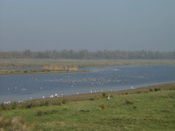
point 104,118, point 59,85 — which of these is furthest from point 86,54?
point 104,118

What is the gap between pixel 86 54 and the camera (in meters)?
161

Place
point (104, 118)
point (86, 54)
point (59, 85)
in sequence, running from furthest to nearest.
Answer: point (86, 54), point (59, 85), point (104, 118)

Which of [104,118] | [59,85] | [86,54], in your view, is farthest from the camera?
[86,54]

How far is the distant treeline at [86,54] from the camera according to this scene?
13788cm

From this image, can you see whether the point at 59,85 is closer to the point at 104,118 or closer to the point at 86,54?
the point at 104,118

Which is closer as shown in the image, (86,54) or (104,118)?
(104,118)

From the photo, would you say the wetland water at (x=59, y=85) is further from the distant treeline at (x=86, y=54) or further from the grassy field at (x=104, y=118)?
the distant treeline at (x=86, y=54)

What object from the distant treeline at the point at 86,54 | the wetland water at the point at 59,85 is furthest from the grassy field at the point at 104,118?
the distant treeline at the point at 86,54

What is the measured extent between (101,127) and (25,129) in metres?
3.29

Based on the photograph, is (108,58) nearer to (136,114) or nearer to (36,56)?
(36,56)

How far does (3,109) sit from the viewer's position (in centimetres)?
1731

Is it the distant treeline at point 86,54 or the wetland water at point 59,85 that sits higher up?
the distant treeline at point 86,54

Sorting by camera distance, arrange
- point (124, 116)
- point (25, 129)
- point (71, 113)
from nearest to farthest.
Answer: point (25, 129) → point (124, 116) → point (71, 113)

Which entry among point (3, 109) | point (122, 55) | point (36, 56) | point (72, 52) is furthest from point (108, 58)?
point (3, 109)
